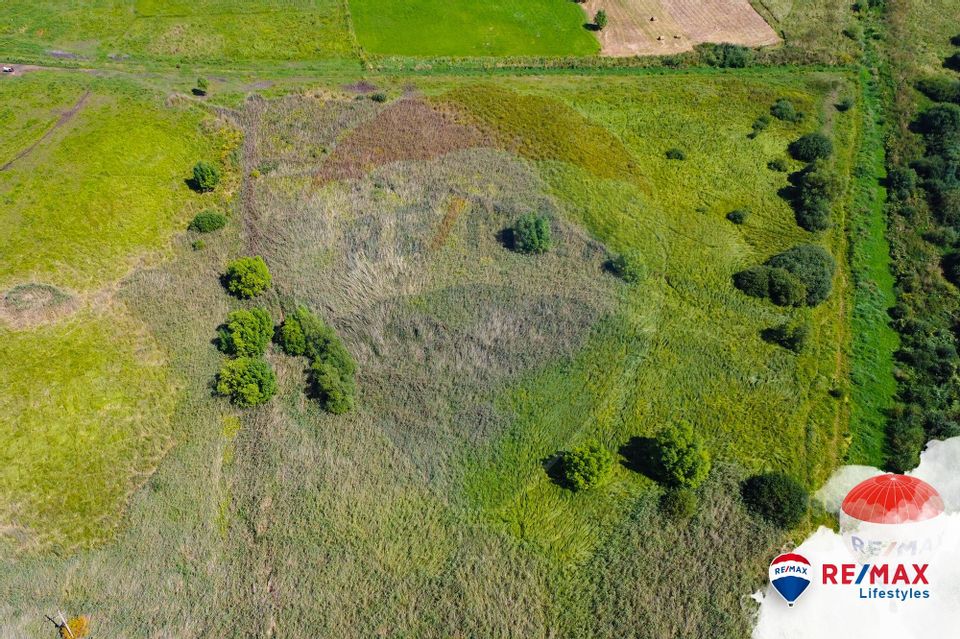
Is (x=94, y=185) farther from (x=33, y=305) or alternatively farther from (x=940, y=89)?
(x=940, y=89)

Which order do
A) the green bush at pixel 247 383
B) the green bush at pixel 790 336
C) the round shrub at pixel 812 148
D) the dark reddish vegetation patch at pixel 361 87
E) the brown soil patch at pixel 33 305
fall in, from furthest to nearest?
the dark reddish vegetation patch at pixel 361 87 → the round shrub at pixel 812 148 → the brown soil patch at pixel 33 305 → the green bush at pixel 790 336 → the green bush at pixel 247 383

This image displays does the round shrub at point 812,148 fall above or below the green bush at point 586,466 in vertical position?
above

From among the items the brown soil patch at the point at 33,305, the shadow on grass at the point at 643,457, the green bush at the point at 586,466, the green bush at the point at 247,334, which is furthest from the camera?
the brown soil patch at the point at 33,305

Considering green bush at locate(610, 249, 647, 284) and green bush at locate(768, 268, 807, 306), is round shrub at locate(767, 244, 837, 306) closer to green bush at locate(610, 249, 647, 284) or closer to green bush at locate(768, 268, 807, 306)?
green bush at locate(768, 268, 807, 306)

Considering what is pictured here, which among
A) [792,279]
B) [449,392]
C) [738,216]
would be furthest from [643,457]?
[738,216]

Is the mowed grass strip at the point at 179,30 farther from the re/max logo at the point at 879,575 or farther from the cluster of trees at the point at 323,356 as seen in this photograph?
the re/max logo at the point at 879,575

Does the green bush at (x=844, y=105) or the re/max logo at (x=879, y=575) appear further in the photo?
the green bush at (x=844, y=105)

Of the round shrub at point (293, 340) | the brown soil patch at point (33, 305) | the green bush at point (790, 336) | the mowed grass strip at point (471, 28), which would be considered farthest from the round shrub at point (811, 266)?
the brown soil patch at point (33, 305)

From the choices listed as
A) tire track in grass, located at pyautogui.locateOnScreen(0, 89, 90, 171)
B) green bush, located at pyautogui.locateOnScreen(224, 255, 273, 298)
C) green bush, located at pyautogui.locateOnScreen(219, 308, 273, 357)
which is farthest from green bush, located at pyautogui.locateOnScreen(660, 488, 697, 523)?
tire track in grass, located at pyautogui.locateOnScreen(0, 89, 90, 171)
